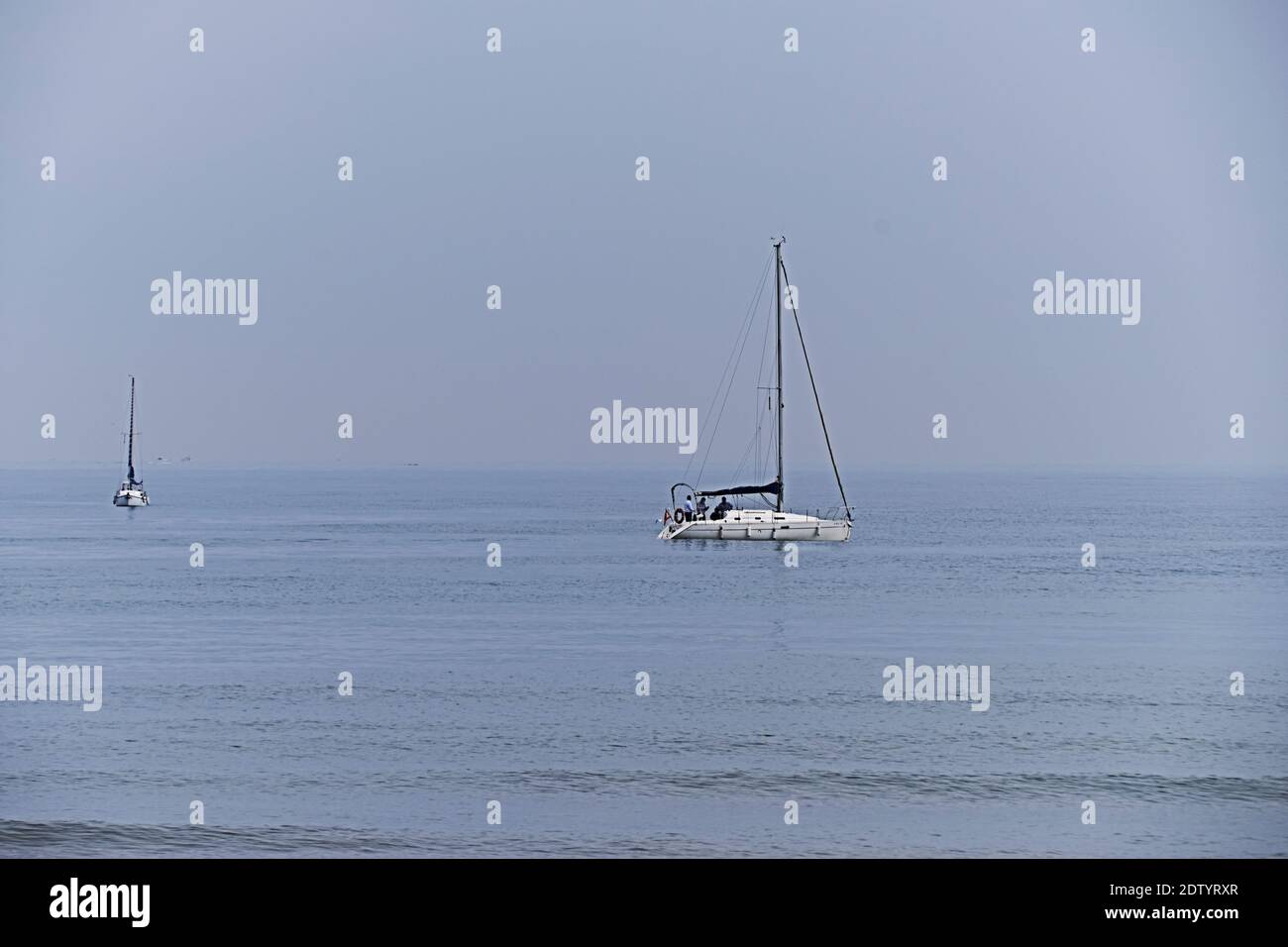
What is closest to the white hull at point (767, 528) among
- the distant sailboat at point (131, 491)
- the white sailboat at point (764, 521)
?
the white sailboat at point (764, 521)

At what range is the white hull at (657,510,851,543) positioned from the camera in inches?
4235

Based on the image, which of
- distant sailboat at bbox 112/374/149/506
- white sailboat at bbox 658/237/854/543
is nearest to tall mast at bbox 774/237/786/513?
white sailboat at bbox 658/237/854/543

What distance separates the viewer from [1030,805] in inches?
1309

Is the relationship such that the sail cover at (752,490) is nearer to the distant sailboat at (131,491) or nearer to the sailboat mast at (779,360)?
the sailboat mast at (779,360)

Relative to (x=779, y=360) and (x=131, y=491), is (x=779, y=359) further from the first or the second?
(x=131, y=491)

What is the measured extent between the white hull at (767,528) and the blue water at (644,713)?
1164 cm

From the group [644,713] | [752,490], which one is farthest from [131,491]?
[644,713]

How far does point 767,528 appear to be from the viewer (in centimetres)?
10838

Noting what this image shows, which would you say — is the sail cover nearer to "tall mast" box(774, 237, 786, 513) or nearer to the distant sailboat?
"tall mast" box(774, 237, 786, 513)

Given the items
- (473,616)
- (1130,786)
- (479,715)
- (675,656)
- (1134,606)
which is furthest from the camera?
(1134,606)

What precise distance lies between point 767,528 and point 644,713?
65.2m

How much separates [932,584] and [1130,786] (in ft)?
159
